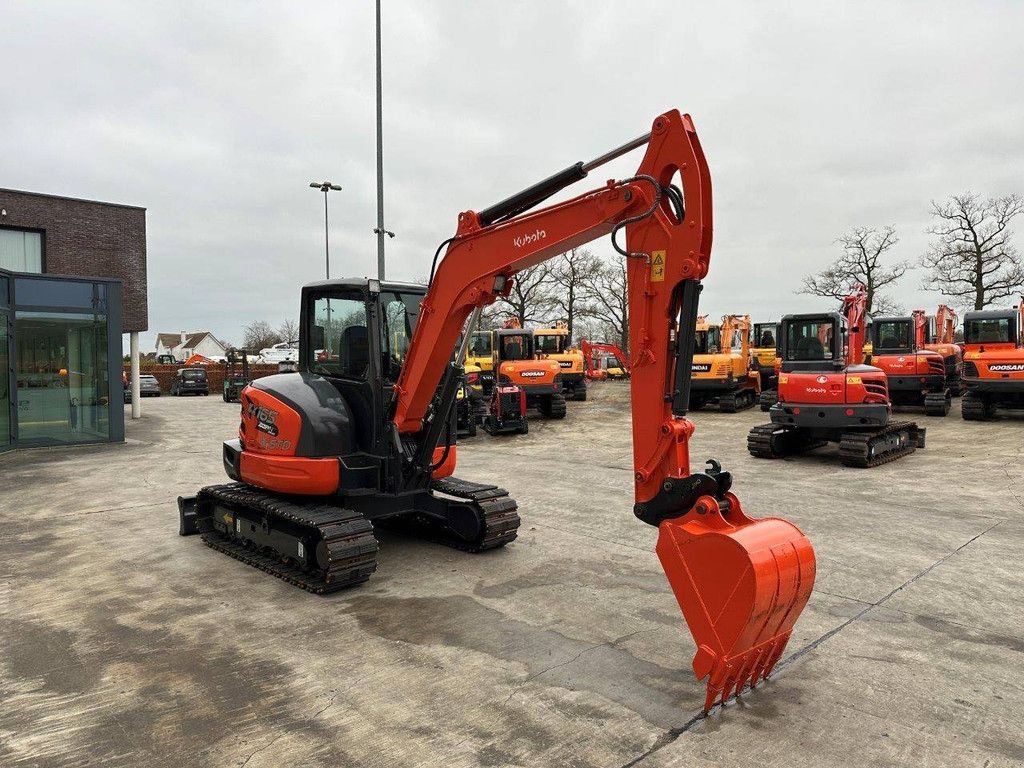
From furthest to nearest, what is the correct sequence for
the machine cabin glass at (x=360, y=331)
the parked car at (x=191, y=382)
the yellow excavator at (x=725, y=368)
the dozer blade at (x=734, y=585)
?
the parked car at (x=191, y=382) < the yellow excavator at (x=725, y=368) < the machine cabin glass at (x=360, y=331) < the dozer blade at (x=734, y=585)

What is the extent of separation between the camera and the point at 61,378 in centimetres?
1588

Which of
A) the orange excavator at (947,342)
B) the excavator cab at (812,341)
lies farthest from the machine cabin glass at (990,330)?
the excavator cab at (812,341)

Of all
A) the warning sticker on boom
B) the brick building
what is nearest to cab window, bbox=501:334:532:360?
the brick building

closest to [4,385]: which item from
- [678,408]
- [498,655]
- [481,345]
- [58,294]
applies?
[58,294]

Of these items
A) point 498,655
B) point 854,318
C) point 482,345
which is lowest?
point 498,655

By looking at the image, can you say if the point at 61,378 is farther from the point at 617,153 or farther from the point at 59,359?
the point at 617,153

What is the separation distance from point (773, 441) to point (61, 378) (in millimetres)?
15368

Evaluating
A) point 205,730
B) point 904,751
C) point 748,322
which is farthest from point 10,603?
point 748,322

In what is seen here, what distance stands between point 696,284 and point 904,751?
2.60 metres

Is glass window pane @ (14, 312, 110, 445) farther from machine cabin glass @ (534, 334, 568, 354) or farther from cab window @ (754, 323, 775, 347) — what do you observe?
cab window @ (754, 323, 775, 347)

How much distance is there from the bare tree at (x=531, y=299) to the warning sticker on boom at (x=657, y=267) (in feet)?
123

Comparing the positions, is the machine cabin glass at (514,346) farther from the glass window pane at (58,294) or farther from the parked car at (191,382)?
the parked car at (191,382)

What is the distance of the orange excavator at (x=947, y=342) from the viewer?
80.6 ft

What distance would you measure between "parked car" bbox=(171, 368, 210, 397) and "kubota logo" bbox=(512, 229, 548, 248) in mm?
39216
